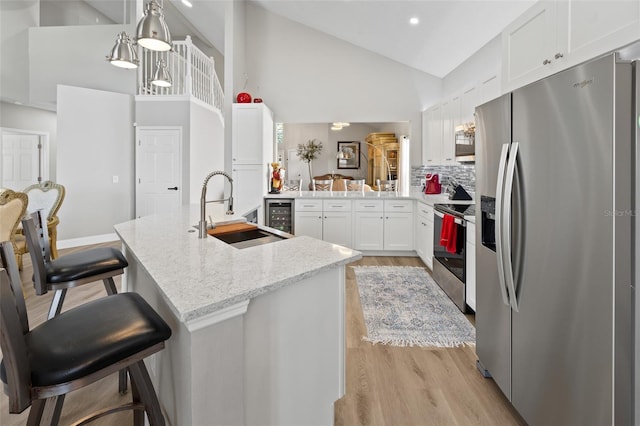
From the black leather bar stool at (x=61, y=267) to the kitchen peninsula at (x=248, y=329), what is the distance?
1.02ft

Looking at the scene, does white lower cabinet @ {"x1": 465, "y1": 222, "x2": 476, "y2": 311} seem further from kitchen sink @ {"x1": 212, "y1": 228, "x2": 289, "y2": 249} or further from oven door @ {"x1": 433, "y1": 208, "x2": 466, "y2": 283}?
kitchen sink @ {"x1": 212, "y1": 228, "x2": 289, "y2": 249}

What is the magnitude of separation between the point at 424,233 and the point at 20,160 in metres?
8.12

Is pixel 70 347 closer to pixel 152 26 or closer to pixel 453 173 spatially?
pixel 152 26

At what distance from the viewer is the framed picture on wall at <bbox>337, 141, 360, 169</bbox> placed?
6188mm

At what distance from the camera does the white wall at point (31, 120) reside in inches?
258

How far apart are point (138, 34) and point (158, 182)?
4125mm

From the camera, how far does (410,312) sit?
3043 millimetres

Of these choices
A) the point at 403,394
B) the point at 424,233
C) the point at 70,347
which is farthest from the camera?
the point at 424,233

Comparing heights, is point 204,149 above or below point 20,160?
above

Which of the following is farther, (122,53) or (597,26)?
(122,53)

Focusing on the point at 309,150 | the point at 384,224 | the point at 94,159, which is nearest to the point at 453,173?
the point at 384,224

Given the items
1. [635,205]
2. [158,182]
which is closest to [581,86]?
[635,205]

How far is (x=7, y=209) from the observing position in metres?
3.24

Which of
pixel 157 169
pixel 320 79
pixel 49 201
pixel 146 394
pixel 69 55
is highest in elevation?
pixel 69 55
